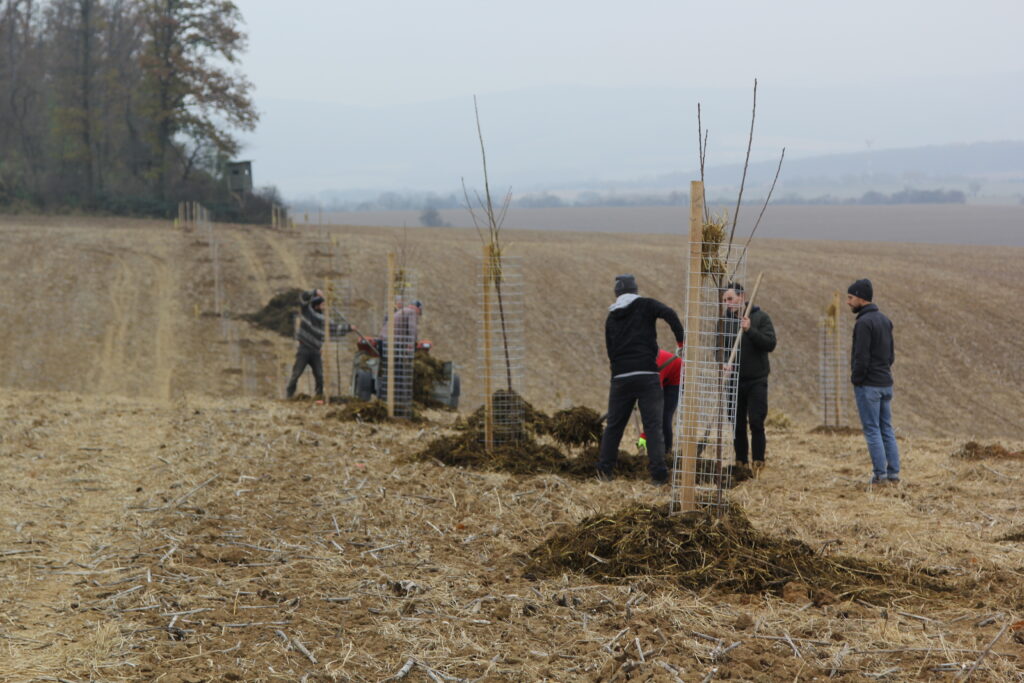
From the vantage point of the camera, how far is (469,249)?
3406 cm

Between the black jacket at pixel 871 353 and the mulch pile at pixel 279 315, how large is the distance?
1659cm

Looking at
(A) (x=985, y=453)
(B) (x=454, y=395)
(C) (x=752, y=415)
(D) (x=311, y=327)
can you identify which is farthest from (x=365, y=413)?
(A) (x=985, y=453)

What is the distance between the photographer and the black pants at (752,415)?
8.21m

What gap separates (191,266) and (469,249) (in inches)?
399

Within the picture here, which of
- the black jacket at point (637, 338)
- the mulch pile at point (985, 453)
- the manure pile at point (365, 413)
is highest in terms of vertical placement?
the black jacket at point (637, 338)

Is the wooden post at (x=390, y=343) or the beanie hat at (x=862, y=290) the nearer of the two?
the beanie hat at (x=862, y=290)

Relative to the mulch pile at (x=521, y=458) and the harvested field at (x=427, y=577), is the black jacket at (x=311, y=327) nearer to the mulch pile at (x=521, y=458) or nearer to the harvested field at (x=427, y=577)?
the harvested field at (x=427, y=577)

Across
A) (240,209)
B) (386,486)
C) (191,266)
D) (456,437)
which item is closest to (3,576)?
(386,486)

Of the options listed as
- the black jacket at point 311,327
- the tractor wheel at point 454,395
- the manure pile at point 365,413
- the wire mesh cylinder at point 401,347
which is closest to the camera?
the manure pile at point 365,413

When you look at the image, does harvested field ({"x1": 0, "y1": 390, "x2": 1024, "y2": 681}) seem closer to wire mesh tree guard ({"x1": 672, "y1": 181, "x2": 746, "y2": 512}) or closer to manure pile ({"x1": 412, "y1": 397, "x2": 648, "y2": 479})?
manure pile ({"x1": 412, "y1": 397, "x2": 648, "y2": 479})

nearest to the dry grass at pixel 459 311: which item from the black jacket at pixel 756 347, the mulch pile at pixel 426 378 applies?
the mulch pile at pixel 426 378

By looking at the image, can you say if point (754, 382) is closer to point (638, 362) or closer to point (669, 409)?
point (669, 409)

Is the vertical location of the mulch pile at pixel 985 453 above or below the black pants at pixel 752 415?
below

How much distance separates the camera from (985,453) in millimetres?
9008
